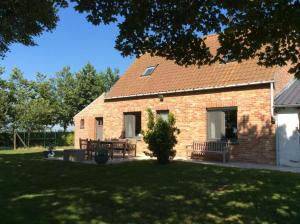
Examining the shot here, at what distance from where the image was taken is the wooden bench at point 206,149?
18.0 m

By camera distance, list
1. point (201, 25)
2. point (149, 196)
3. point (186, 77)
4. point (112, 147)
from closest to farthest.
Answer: point (201, 25)
point (149, 196)
point (112, 147)
point (186, 77)

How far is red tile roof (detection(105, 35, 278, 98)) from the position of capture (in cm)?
1773

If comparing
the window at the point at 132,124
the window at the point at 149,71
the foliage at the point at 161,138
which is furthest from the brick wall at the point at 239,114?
the foliage at the point at 161,138

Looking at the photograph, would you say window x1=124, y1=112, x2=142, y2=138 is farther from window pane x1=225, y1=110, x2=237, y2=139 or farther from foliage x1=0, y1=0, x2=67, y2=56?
foliage x1=0, y1=0, x2=67, y2=56

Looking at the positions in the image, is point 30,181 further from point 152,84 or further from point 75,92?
point 75,92

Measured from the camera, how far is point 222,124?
1881cm

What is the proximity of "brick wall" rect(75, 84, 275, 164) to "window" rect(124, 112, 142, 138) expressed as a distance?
356 millimetres

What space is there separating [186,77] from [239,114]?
4.27 metres

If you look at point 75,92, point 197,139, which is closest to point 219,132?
point 197,139

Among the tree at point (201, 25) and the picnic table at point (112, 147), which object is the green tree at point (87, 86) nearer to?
the picnic table at point (112, 147)

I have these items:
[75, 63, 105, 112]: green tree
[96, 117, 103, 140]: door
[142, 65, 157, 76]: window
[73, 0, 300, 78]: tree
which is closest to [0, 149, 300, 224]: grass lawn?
[73, 0, 300, 78]: tree

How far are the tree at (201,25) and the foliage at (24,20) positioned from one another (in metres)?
5.88

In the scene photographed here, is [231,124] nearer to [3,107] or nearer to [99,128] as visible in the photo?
[99,128]

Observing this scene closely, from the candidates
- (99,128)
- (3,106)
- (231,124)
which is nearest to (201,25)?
(231,124)
